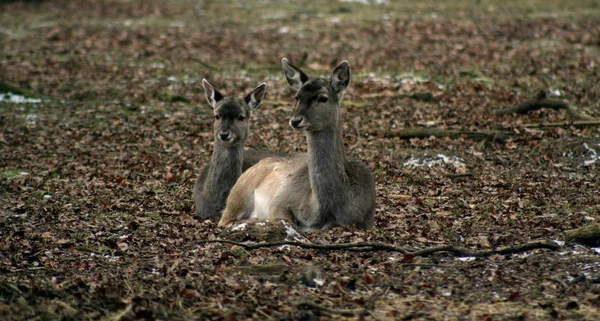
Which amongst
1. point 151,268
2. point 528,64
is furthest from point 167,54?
point 151,268

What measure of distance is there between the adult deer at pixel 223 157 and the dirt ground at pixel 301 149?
1.91 feet

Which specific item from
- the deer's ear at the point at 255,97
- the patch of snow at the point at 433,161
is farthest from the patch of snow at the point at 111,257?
the patch of snow at the point at 433,161

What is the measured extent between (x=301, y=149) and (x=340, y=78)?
545 cm

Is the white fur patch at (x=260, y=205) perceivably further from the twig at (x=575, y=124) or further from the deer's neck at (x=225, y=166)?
the twig at (x=575, y=124)

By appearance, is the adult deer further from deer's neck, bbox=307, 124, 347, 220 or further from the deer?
deer's neck, bbox=307, 124, 347, 220

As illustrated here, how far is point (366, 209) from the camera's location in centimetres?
1044

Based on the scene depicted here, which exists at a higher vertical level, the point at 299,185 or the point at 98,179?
the point at 299,185

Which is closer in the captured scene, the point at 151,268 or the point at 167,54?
the point at 151,268

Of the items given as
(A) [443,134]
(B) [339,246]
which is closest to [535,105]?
(A) [443,134]

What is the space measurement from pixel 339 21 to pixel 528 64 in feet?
38.3

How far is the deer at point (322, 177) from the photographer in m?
10.3

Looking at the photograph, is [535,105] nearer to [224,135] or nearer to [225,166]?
[225,166]

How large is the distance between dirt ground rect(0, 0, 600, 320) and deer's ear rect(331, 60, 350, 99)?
1.96 meters

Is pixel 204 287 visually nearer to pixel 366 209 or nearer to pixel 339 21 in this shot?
pixel 366 209
